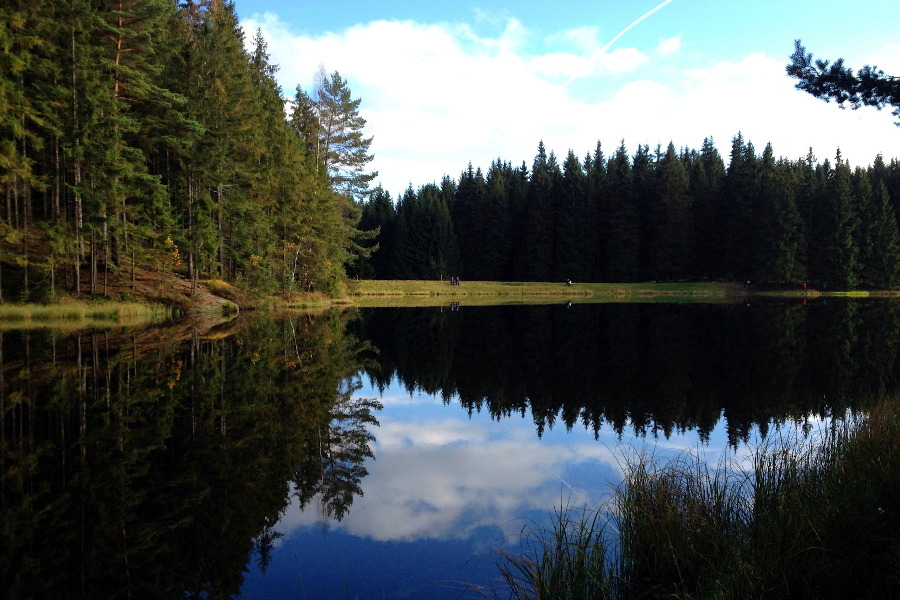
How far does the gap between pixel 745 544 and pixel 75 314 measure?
25.7 meters

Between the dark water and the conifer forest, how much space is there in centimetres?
807

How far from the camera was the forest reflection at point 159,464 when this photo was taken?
482 centimetres

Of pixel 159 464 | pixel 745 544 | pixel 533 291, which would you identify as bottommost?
pixel 159 464

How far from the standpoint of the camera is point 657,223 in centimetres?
6956

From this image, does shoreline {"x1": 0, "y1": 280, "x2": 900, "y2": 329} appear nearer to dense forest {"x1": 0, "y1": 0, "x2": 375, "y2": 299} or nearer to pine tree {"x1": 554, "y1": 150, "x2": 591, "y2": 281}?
dense forest {"x1": 0, "y1": 0, "x2": 375, "y2": 299}

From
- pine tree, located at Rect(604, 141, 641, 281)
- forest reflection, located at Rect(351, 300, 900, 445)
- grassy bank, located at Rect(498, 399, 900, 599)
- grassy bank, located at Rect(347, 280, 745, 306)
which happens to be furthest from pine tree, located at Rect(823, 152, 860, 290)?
grassy bank, located at Rect(498, 399, 900, 599)

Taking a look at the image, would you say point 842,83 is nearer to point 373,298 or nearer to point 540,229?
point 373,298

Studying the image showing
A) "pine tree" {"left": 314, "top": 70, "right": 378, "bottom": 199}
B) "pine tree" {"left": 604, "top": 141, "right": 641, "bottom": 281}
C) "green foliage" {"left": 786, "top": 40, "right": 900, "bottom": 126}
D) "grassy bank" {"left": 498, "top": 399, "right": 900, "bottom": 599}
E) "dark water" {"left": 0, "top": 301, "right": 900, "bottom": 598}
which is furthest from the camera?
"pine tree" {"left": 604, "top": 141, "right": 641, "bottom": 281}

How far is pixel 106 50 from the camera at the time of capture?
80.6ft

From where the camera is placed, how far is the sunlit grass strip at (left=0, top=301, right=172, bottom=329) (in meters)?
22.0

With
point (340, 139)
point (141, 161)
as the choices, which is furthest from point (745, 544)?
point (340, 139)

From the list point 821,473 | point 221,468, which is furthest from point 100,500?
point 821,473

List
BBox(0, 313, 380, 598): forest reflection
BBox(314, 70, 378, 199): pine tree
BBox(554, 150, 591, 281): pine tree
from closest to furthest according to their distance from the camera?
1. BBox(0, 313, 380, 598): forest reflection
2. BBox(314, 70, 378, 199): pine tree
3. BBox(554, 150, 591, 281): pine tree

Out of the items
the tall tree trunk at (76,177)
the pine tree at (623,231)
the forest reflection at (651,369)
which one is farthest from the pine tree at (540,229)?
the tall tree trunk at (76,177)
